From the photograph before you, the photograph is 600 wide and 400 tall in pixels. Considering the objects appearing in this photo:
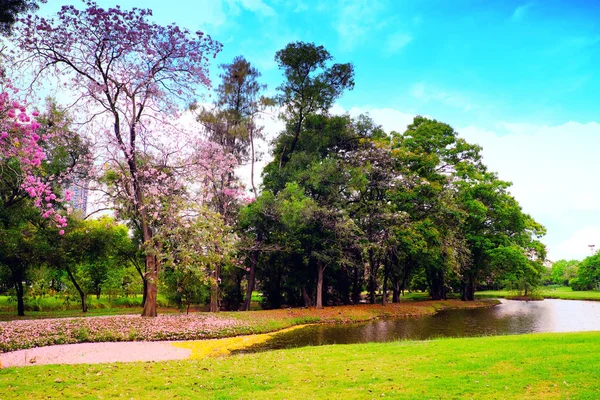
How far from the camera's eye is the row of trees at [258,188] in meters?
20.0

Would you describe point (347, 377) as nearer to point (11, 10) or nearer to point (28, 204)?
point (11, 10)

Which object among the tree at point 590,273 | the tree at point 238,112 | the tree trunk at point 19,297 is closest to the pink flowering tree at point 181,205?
the tree at point 238,112

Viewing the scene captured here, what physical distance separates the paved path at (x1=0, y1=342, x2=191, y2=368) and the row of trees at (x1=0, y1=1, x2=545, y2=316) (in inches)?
174

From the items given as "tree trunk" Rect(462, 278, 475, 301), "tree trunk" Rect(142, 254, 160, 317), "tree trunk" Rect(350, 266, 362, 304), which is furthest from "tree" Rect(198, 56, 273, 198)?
"tree trunk" Rect(462, 278, 475, 301)

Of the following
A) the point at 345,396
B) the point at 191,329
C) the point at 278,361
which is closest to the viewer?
the point at 345,396

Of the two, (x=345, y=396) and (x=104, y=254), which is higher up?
(x=104, y=254)

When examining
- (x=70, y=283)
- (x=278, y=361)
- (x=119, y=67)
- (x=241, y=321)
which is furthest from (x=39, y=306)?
(x=278, y=361)

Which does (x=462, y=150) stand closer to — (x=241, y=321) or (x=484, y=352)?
(x=241, y=321)

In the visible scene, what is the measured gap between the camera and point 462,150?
42219mm

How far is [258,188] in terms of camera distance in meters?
37.3

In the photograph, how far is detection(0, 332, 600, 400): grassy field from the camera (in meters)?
8.70

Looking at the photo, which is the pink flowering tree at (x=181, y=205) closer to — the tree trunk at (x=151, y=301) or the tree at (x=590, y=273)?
the tree trunk at (x=151, y=301)

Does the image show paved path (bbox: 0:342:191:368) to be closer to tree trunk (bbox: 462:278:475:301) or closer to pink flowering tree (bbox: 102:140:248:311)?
pink flowering tree (bbox: 102:140:248:311)

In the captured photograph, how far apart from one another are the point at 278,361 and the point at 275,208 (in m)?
18.8
